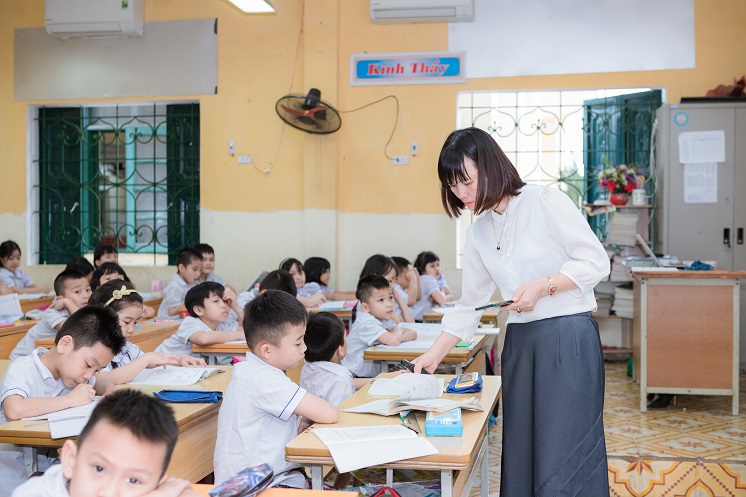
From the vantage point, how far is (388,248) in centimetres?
705

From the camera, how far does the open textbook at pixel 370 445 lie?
177cm

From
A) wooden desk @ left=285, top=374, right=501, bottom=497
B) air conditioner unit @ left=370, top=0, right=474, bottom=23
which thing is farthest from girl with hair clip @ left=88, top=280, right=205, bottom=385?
air conditioner unit @ left=370, top=0, right=474, bottom=23

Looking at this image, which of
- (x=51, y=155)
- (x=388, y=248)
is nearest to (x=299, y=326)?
(x=388, y=248)

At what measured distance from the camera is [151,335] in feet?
13.9

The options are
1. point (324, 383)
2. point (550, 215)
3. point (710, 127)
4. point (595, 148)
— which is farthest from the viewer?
point (595, 148)

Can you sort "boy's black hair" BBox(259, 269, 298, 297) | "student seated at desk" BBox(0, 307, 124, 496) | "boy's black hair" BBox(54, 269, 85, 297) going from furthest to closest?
"boy's black hair" BBox(259, 269, 298, 297) → "boy's black hair" BBox(54, 269, 85, 297) → "student seated at desk" BBox(0, 307, 124, 496)

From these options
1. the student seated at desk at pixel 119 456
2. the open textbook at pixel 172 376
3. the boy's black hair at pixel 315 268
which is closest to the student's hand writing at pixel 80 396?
the open textbook at pixel 172 376

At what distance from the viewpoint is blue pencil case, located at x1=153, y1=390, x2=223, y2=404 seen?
2562mm

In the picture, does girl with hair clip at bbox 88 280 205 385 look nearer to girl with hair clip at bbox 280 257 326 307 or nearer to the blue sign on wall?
girl with hair clip at bbox 280 257 326 307

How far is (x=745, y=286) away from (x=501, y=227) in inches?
195

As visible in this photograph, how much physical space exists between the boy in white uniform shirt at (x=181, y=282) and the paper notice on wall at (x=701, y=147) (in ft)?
12.8

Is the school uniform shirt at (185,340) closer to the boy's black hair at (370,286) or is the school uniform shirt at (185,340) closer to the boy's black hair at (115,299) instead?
the boy's black hair at (115,299)

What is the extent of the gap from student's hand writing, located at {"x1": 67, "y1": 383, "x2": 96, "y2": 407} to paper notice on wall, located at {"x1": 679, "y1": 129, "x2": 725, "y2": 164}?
5.20 m

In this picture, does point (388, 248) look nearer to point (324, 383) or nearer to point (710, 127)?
point (710, 127)
